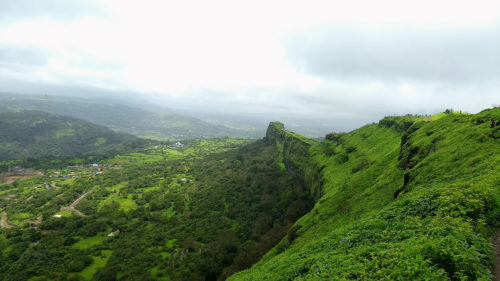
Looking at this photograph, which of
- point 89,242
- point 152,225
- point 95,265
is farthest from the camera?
point 152,225

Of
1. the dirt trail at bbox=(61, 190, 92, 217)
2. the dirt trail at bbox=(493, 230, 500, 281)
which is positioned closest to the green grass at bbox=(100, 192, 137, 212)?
the dirt trail at bbox=(61, 190, 92, 217)

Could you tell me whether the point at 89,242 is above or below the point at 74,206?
above

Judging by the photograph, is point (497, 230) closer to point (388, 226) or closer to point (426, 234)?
point (426, 234)

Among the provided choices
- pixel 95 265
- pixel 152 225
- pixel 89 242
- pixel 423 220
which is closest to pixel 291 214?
pixel 423 220

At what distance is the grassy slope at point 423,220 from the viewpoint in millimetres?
9648

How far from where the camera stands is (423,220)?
1313cm

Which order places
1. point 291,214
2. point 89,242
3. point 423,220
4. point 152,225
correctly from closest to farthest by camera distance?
point 423,220 → point 291,214 → point 89,242 → point 152,225

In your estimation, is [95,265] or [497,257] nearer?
[497,257]

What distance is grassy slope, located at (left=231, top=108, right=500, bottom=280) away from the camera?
9648 mm

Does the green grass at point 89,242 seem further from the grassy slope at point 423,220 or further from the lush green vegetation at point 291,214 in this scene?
the grassy slope at point 423,220

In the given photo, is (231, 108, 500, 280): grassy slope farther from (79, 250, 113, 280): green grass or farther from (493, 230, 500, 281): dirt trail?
(79, 250, 113, 280): green grass

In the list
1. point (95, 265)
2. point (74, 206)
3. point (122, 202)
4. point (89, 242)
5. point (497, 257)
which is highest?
point (497, 257)

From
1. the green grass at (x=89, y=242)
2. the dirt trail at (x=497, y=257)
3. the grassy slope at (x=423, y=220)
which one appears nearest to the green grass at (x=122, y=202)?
the green grass at (x=89, y=242)

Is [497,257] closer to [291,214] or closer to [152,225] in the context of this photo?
[291,214]
